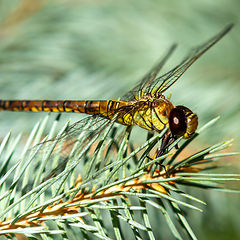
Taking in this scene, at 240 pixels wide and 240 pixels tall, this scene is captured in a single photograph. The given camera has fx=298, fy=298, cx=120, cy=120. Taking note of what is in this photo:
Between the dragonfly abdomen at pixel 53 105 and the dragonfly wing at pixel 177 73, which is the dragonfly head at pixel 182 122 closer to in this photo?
the dragonfly wing at pixel 177 73

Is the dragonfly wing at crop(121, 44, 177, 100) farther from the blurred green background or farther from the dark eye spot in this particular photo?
the dark eye spot

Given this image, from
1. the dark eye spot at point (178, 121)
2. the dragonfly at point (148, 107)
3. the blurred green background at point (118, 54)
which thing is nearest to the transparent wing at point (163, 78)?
the dragonfly at point (148, 107)

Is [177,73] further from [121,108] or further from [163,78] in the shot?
[121,108]

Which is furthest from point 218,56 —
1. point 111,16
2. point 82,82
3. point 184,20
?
point 82,82

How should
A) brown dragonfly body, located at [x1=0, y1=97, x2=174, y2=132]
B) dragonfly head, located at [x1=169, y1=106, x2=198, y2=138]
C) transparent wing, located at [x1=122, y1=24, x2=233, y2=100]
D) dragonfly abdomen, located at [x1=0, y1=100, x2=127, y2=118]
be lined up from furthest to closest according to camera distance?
dragonfly abdomen, located at [x1=0, y1=100, x2=127, y2=118] → transparent wing, located at [x1=122, y1=24, x2=233, y2=100] → brown dragonfly body, located at [x1=0, y1=97, x2=174, y2=132] → dragonfly head, located at [x1=169, y1=106, x2=198, y2=138]

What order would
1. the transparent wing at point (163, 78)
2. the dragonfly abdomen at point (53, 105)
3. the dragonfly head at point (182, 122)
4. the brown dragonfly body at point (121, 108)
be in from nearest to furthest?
1. the dragonfly head at point (182, 122)
2. the brown dragonfly body at point (121, 108)
3. the transparent wing at point (163, 78)
4. the dragonfly abdomen at point (53, 105)

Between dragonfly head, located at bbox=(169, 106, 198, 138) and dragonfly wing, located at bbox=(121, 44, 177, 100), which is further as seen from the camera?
dragonfly wing, located at bbox=(121, 44, 177, 100)

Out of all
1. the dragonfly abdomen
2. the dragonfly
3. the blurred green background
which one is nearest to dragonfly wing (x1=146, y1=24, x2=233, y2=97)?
the dragonfly

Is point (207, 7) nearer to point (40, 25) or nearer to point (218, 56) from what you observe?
point (218, 56)
